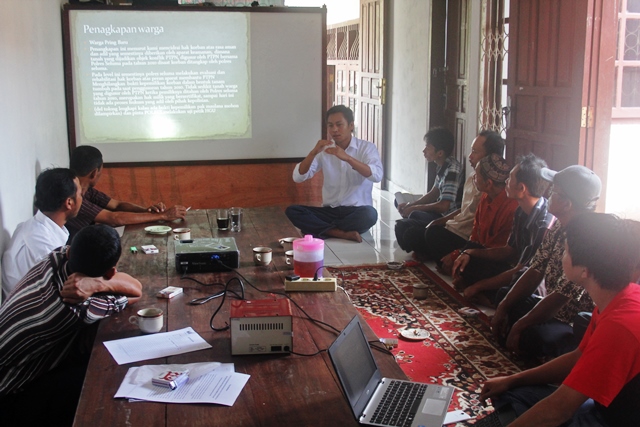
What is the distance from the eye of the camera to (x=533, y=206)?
11.1ft

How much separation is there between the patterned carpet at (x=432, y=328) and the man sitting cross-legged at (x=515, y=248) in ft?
0.49

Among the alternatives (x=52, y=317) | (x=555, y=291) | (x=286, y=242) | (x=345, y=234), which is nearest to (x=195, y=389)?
(x=52, y=317)

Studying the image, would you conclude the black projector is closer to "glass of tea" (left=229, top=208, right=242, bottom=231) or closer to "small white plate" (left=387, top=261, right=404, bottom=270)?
"glass of tea" (left=229, top=208, right=242, bottom=231)

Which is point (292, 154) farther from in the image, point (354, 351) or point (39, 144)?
point (354, 351)

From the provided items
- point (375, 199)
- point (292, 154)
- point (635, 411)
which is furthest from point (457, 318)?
point (375, 199)

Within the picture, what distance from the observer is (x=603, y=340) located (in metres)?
1.67

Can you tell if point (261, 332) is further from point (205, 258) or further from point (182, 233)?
point (182, 233)

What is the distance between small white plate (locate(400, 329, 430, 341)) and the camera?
3.37 metres

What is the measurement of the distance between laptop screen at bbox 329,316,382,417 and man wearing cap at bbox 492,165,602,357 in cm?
135

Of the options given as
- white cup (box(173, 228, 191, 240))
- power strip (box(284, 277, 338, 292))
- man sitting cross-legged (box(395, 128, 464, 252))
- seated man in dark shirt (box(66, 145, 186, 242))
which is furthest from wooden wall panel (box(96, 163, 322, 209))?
power strip (box(284, 277, 338, 292))

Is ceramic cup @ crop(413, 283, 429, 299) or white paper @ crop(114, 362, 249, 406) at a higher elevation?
white paper @ crop(114, 362, 249, 406)

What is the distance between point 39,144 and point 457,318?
8.28ft

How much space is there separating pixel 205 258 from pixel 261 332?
826 millimetres

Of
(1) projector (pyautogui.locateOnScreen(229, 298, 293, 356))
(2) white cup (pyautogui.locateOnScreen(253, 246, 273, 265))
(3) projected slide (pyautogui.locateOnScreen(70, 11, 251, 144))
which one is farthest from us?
(3) projected slide (pyautogui.locateOnScreen(70, 11, 251, 144))
